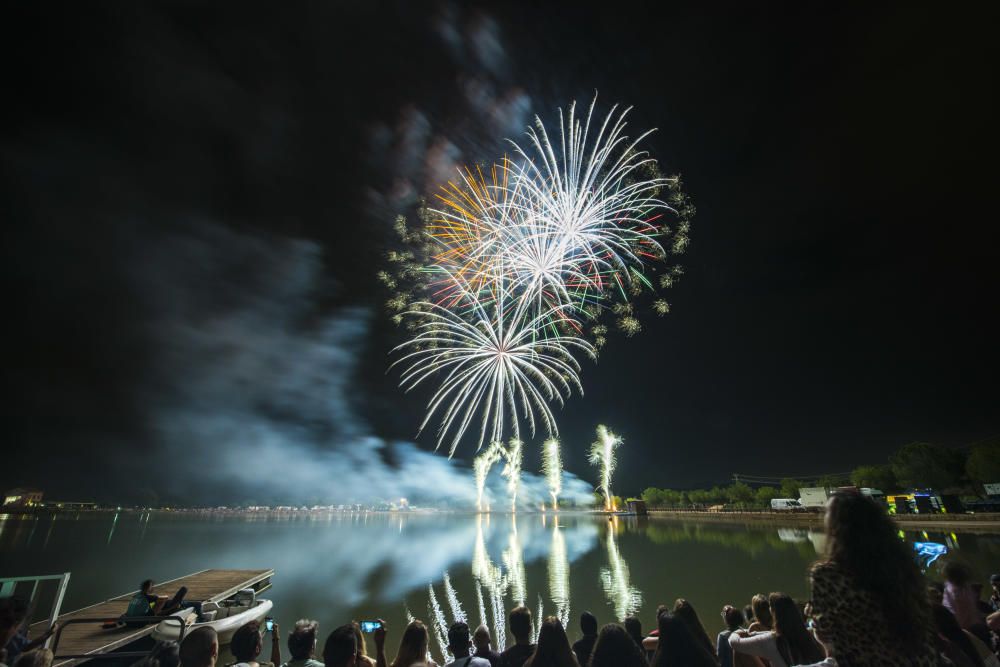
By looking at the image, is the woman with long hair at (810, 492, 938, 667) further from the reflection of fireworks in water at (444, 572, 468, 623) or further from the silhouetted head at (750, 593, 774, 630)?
the reflection of fireworks in water at (444, 572, 468, 623)

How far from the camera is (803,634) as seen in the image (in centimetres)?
427

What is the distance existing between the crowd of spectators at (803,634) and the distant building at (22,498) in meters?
276

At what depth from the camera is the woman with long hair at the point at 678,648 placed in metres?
4.23

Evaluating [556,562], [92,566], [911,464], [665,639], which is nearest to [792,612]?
[665,639]

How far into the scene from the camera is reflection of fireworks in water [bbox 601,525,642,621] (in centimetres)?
1961

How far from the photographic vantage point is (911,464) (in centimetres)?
7288

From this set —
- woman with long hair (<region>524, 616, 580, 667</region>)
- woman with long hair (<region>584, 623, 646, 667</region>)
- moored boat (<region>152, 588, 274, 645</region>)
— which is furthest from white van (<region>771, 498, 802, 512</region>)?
woman with long hair (<region>584, 623, 646, 667</region>)

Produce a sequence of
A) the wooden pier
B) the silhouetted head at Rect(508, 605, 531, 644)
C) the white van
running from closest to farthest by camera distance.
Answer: the silhouetted head at Rect(508, 605, 531, 644) → the wooden pier → the white van

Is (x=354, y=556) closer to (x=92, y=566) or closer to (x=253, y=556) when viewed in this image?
(x=253, y=556)

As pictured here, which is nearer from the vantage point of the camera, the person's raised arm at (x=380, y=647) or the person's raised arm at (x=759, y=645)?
the person's raised arm at (x=759, y=645)

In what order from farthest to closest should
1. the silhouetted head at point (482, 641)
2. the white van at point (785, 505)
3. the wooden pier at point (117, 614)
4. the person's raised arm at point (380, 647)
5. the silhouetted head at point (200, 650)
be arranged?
the white van at point (785, 505) → the wooden pier at point (117, 614) → the silhouetted head at point (482, 641) → the person's raised arm at point (380, 647) → the silhouetted head at point (200, 650)

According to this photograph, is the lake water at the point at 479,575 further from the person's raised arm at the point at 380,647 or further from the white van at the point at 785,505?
the white van at the point at 785,505

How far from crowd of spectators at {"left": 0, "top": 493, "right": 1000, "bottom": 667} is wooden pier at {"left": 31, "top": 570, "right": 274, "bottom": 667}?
5446mm

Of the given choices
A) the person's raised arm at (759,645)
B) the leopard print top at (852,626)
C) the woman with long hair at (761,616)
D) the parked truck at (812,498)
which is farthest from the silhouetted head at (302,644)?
the parked truck at (812,498)
